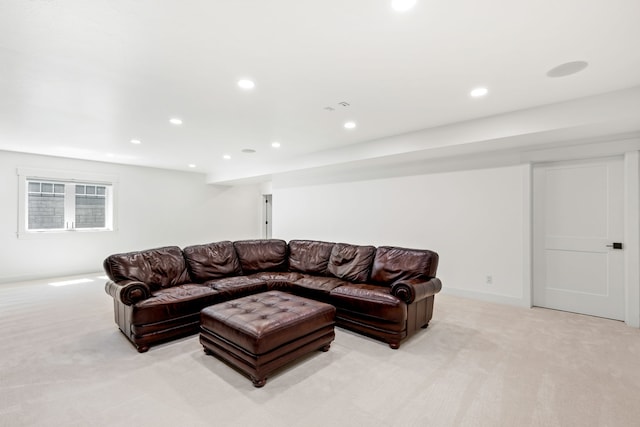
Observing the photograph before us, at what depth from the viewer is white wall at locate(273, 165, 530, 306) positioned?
4230 mm

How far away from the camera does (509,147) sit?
4.09m

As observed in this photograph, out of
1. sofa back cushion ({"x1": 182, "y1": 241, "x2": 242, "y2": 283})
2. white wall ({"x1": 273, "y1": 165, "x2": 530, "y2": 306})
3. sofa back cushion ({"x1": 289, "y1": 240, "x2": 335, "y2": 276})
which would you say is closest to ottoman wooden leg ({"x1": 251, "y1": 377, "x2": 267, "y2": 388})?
sofa back cushion ({"x1": 182, "y1": 241, "x2": 242, "y2": 283})

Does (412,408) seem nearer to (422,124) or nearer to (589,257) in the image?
(422,124)

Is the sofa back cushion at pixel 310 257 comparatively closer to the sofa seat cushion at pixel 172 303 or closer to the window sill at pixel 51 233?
the sofa seat cushion at pixel 172 303

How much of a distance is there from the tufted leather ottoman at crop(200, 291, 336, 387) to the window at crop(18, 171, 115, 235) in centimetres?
567

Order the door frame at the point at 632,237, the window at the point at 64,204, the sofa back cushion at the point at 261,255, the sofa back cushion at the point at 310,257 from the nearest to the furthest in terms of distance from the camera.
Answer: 1. the door frame at the point at 632,237
2. the sofa back cushion at the point at 310,257
3. the sofa back cushion at the point at 261,255
4. the window at the point at 64,204

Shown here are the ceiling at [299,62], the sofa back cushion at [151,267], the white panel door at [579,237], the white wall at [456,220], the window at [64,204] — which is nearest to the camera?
the ceiling at [299,62]

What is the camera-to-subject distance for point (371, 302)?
9.95 feet

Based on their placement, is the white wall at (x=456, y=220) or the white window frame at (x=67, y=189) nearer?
the white wall at (x=456, y=220)

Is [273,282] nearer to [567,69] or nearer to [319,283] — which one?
[319,283]

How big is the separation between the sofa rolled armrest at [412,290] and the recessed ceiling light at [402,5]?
7.63 feet

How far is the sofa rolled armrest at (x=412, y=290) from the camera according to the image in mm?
2906

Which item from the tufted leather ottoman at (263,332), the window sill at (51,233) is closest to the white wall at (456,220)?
the tufted leather ottoman at (263,332)

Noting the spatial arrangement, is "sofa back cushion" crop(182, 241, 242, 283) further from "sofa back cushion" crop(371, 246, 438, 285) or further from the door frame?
the door frame
